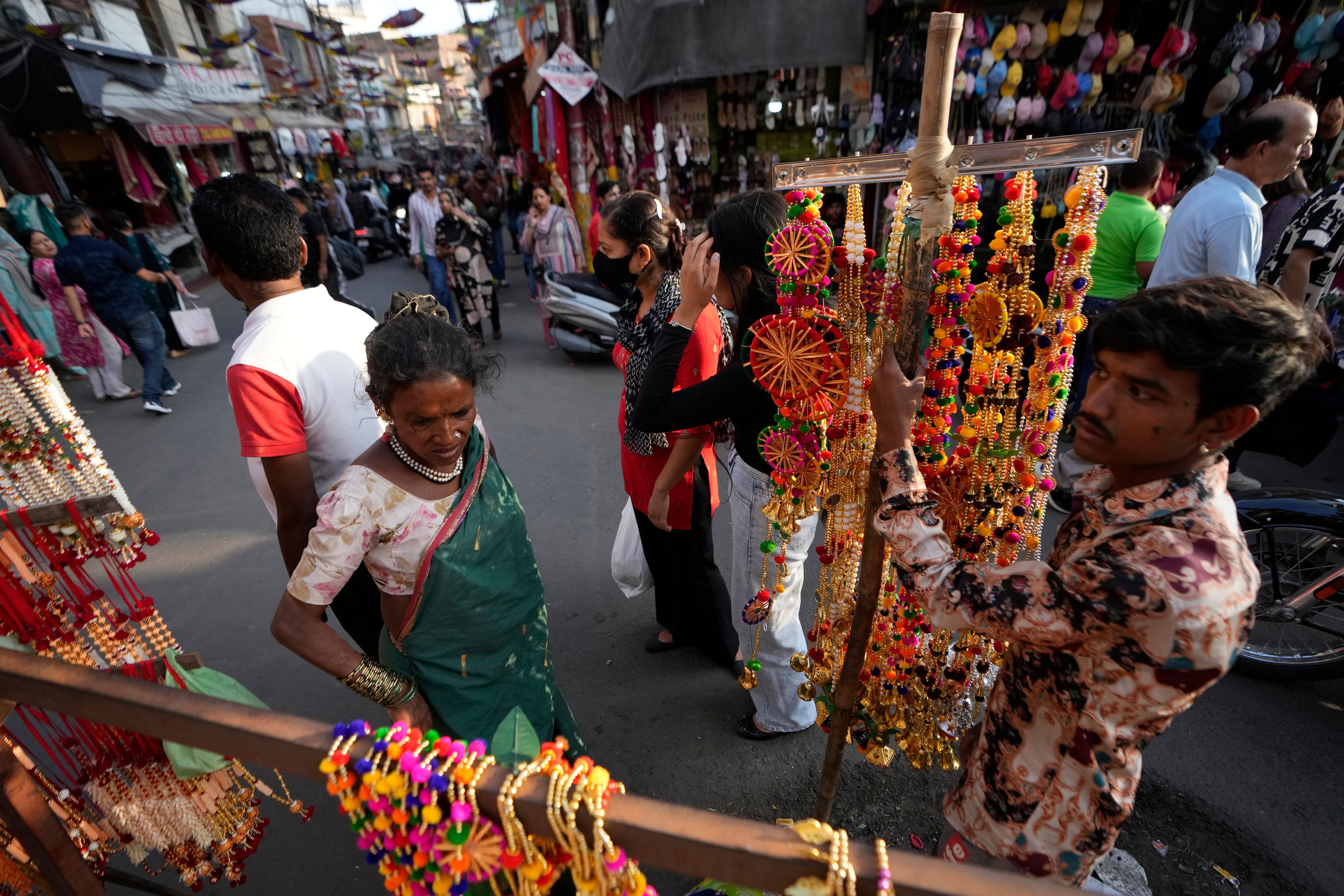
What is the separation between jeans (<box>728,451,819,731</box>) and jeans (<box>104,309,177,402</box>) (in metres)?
5.88

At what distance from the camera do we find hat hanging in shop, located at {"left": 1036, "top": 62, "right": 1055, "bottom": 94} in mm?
5207

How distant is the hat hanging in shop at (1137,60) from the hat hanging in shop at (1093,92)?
7.6 inches

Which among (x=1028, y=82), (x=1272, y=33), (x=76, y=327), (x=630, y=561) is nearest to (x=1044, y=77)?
(x=1028, y=82)

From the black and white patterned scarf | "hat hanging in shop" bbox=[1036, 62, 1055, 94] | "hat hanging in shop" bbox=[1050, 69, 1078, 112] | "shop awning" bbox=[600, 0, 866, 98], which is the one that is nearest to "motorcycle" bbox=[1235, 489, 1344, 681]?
the black and white patterned scarf

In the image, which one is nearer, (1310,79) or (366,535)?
(366,535)

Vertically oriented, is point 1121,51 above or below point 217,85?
below

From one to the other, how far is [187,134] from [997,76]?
12.7 m

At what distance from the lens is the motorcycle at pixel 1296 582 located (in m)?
2.36

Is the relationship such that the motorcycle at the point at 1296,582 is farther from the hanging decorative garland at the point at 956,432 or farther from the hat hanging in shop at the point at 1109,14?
the hat hanging in shop at the point at 1109,14

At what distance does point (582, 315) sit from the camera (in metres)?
6.09

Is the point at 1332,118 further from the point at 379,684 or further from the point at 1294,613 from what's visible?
the point at 379,684

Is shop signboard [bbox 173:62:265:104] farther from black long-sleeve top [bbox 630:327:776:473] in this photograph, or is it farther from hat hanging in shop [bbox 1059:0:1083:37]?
black long-sleeve top [bbox 630:327:776:473]

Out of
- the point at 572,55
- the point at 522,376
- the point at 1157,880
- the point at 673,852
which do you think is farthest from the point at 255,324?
the point at 572,55

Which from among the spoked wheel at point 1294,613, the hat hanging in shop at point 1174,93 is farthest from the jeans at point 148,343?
the hat hanging in shop at point 1174,93
